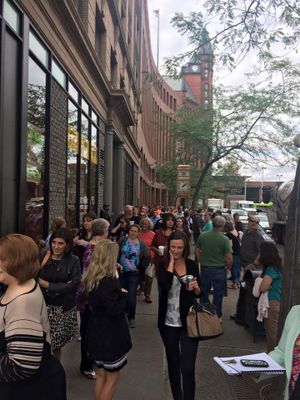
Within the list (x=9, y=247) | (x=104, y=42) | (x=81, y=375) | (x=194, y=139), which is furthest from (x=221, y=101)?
(x=9, y=247)

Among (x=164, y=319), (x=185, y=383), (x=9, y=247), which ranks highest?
(x=9, y=247)

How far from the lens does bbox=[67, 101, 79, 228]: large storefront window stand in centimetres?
1109

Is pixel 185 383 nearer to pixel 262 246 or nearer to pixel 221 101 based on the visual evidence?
pixel 262 246

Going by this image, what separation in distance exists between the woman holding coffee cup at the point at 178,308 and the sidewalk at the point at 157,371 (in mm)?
452

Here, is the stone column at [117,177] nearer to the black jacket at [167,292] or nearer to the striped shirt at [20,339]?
the black jacket at [167,292]

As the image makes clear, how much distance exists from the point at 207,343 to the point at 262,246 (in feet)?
5.92

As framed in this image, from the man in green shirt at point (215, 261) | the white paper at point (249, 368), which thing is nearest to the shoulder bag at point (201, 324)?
the white paper at point (249, 368)

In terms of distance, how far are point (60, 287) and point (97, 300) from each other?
0.70 metres

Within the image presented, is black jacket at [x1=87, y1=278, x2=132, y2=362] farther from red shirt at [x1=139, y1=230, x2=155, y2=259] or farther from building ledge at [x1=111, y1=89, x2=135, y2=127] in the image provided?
building ledge at [x1=111, y1=89, x2=135, y2=127]

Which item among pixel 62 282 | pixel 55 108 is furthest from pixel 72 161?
pixel 62 282

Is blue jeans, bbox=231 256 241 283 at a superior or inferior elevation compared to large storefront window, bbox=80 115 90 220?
inferior

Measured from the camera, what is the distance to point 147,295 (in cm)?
882

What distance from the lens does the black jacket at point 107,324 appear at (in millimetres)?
3609

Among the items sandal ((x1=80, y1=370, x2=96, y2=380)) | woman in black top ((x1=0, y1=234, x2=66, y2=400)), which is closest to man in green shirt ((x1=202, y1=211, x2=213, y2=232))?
sandal ((x1=80, y1=370, x2=96, y2=380))
